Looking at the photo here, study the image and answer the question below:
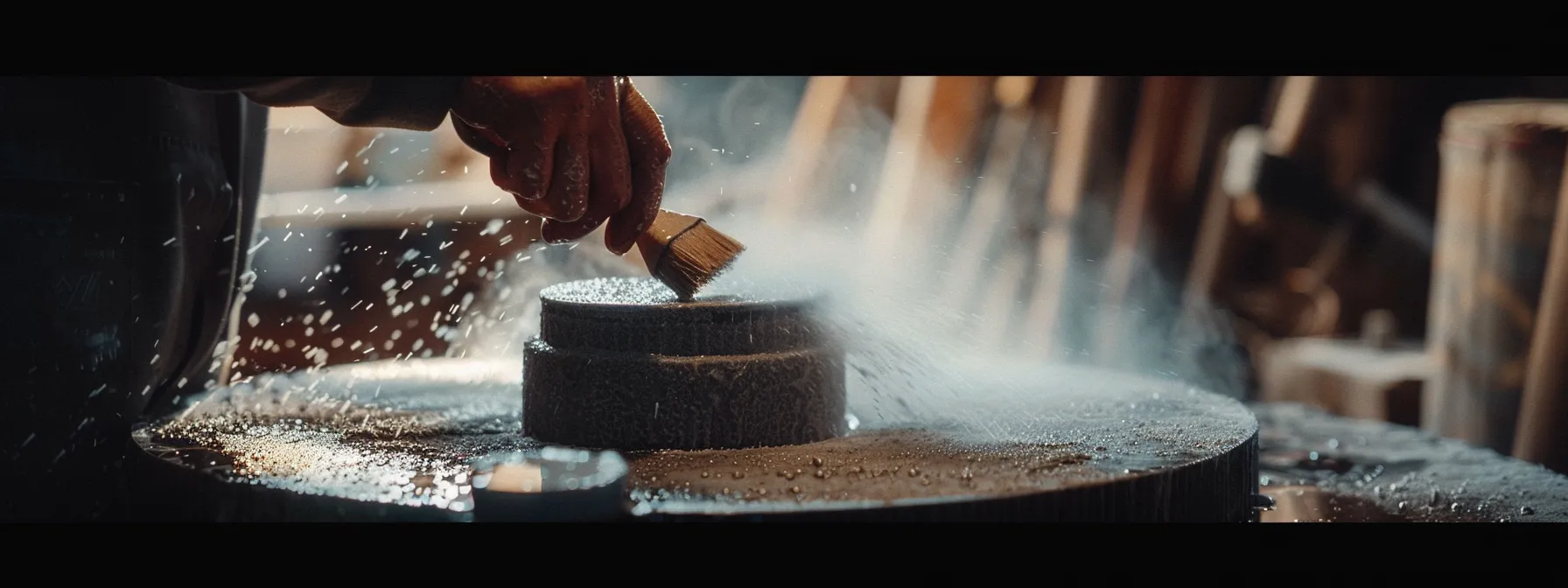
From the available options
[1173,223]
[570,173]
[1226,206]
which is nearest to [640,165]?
[570,173]

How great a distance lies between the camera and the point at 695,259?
8.38ft

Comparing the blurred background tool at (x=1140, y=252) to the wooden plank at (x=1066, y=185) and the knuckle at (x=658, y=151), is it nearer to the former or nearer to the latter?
the wooden plank at (x=1066, y=185)

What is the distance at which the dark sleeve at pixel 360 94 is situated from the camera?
2.13m

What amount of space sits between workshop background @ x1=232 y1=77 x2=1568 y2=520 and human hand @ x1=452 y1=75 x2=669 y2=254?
6.21 feet

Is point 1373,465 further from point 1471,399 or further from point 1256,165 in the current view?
point 1256,165

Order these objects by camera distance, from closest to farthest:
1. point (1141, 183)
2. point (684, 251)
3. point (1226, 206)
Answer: point (684, 251) < point (1141, 183) < point (1226, 206)

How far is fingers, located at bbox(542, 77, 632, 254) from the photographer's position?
8.07ft

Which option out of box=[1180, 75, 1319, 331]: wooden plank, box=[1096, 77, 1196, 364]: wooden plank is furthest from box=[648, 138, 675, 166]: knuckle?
box=[1180, 75, 1319, 331]: wooden plank

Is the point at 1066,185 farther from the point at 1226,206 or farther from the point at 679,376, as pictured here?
the point at 679,376

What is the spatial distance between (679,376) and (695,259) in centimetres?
30

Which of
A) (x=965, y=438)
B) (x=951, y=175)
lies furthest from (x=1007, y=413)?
(x=951, y=175)

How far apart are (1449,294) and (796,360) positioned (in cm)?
384

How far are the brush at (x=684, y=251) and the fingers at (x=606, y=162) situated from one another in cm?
9

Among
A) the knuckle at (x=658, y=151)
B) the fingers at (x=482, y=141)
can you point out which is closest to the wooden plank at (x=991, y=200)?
the knuckle at (x=658, y=151)
